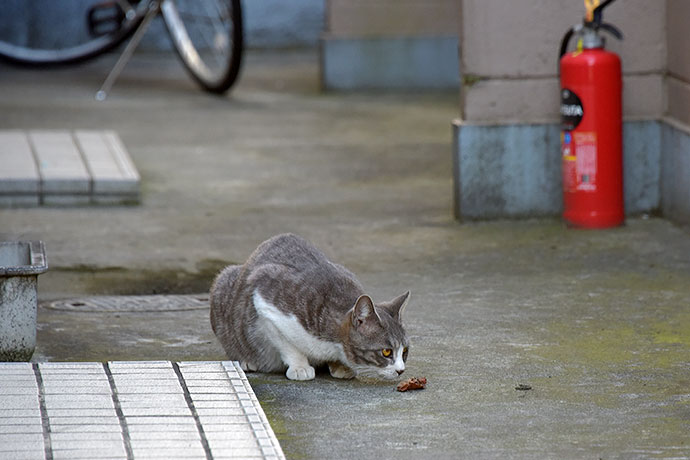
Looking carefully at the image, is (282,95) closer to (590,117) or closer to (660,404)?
(590,117)

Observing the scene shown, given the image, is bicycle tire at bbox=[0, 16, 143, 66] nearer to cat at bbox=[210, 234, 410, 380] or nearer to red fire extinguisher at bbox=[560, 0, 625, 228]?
red fire extinguisher at bbox=[560, 0, 625, 228]

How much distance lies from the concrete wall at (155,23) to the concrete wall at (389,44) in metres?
3.44

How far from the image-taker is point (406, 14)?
1294cm

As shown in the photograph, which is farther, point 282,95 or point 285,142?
point 282,95

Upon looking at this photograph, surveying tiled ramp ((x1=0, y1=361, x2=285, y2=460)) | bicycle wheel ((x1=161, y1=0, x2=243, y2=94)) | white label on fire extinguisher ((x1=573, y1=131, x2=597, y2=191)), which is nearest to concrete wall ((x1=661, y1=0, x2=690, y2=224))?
white label on fire extinguisher ((x1=573, y1=131, x2=597, y2=191))

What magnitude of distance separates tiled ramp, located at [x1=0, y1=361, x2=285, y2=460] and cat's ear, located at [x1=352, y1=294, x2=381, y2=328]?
435mm

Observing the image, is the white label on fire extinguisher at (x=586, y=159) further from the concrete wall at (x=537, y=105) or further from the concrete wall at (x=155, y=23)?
the concrete wall at (x=155, y=23)

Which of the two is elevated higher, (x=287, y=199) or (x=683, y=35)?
(x=683, y=35)

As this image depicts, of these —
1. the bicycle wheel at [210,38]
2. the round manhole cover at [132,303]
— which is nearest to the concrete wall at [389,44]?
the bicycle wheel at [210,38]

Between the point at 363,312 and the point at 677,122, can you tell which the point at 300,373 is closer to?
the point at 363,312

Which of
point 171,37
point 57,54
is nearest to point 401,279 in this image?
point 171,37

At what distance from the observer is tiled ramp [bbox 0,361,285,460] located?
11.8ft

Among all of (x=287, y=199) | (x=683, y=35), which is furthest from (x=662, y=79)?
(x=287, y=199)

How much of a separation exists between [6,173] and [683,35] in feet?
13.7
